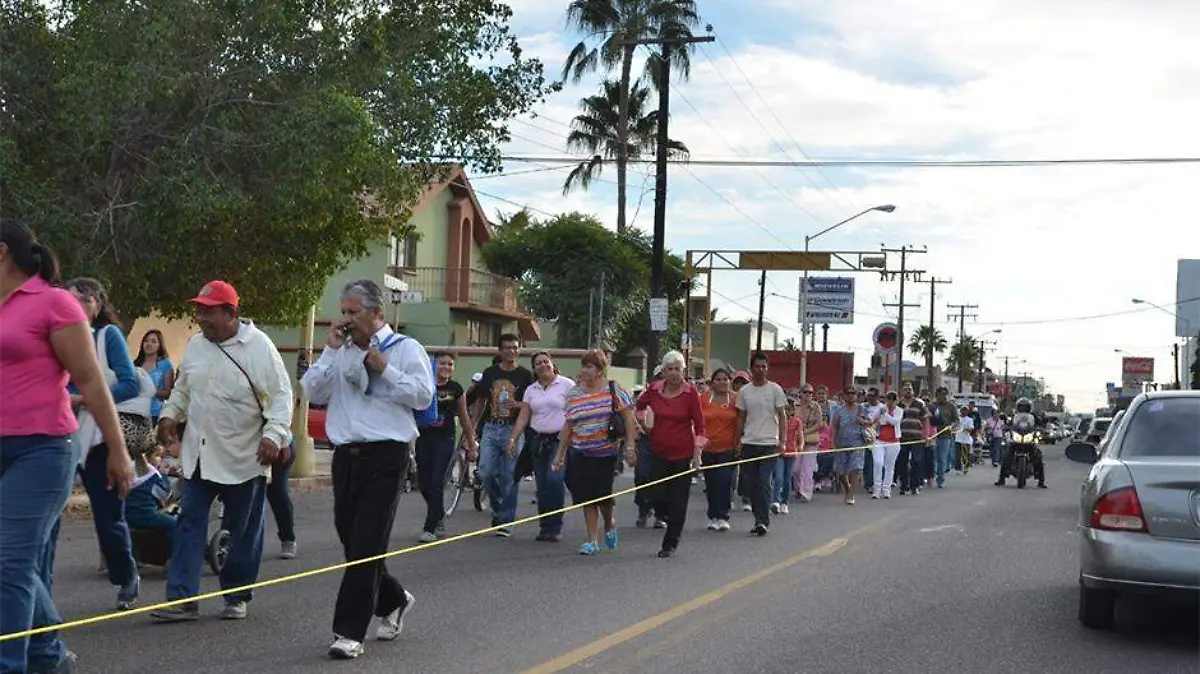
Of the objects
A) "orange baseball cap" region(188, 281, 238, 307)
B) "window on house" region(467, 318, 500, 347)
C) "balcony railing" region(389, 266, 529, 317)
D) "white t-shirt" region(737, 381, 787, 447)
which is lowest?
"white t-shirt" region(737, 381, 787, 447)

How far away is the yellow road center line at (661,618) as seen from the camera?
7746mm

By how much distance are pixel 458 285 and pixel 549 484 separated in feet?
111

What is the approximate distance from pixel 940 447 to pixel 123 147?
17.7 metres

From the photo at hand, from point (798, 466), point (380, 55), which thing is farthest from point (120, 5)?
point (798, 466)

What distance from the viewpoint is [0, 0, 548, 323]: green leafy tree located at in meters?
16.3

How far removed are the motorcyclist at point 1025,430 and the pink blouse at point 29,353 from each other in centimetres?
2365

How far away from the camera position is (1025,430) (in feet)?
92.1

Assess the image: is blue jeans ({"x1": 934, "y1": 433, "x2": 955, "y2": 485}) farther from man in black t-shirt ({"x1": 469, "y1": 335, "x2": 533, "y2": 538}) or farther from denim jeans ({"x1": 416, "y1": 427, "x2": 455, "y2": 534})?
denim jeans ({"x1": 416, "y1": 427, "x2": 455, "y2": 534})

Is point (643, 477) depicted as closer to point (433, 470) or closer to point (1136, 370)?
point (433, 470)

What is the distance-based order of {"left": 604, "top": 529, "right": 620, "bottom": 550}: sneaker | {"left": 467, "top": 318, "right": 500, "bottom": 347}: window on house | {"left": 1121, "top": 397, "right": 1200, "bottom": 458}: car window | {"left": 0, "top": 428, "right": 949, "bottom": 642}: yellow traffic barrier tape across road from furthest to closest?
{"left": 467, "top": 318, "right": 500, "bottom": 347}: window on house → {"left": 604, "top": 529, "right": 620, "bottom": 550}: sneaker → {"left": 1121, "top": 397, "right": 1200, "bottom": 458}: car window → {"left": 0, "top": 428, "right": 949, "bottom": 642}: yellow traffic barrier tape across road

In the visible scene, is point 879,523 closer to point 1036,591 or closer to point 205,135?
point 1036,591

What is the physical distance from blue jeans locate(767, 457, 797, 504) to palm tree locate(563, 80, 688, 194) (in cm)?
3635

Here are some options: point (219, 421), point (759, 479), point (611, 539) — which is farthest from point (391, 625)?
point (759, 479)

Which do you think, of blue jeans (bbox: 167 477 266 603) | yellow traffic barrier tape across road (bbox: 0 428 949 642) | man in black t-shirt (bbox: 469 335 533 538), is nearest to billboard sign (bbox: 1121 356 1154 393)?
yellow traffic barrier tape across road (bbox: 0 428 949 642)
